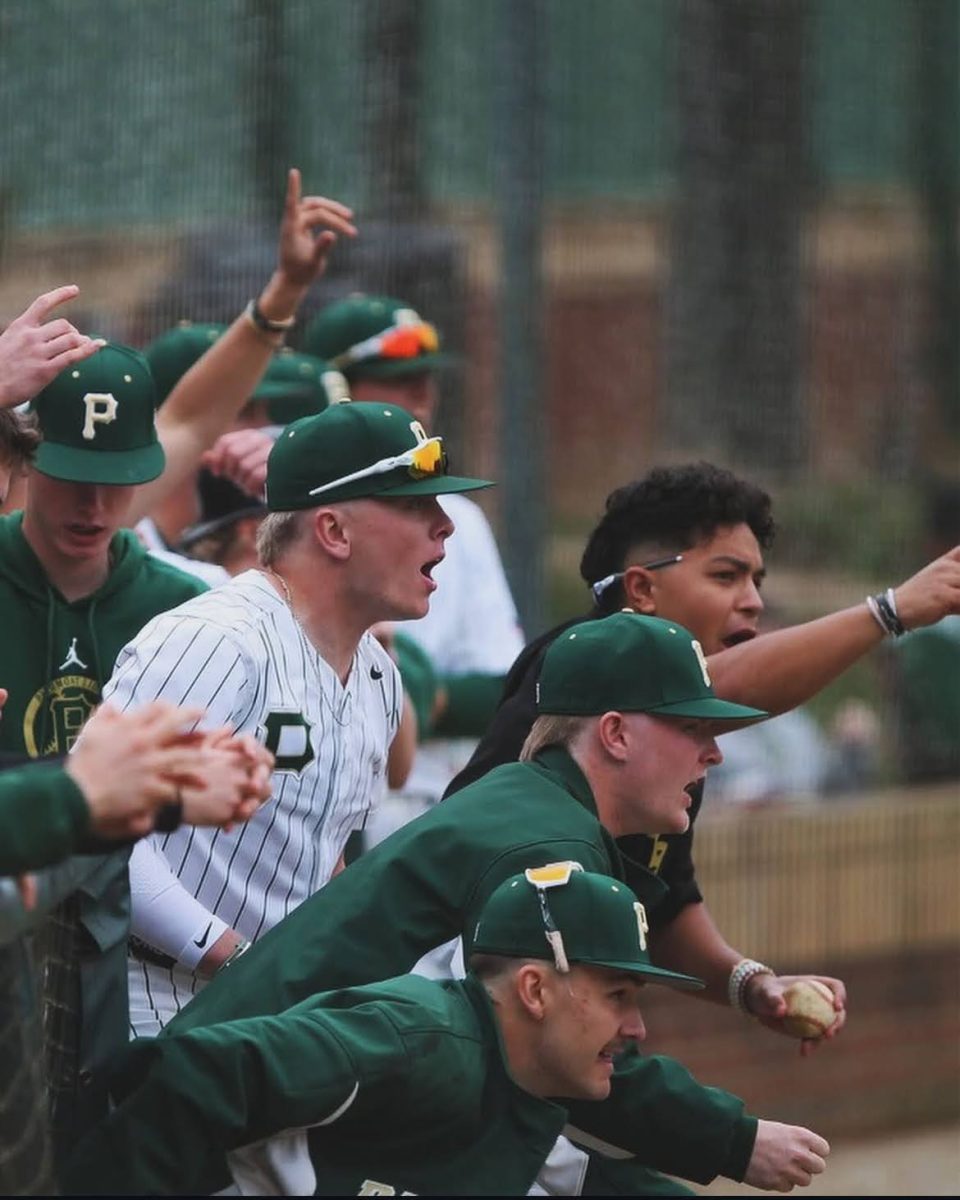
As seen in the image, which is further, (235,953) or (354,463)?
(354,463)

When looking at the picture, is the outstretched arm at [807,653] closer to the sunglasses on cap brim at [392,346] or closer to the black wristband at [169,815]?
the sunglasses on cap brim at [392,346]

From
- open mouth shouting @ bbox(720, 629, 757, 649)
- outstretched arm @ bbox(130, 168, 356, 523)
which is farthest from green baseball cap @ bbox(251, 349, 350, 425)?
open mouth shouting @ bbox(720, 629, 757, 649)

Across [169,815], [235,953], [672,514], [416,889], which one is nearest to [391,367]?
[672,514]

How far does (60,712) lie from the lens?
15.1ft

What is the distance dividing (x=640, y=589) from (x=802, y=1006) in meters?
0.90

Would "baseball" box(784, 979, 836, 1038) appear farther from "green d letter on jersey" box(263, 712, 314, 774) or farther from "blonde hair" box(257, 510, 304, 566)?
"blonde hair" box(257, 510, 304, 566)

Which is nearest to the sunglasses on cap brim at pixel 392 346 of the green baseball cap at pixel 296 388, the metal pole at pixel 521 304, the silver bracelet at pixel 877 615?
the green baseball cap at pixel 296 388

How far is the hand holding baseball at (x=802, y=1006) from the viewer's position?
15.0 feet

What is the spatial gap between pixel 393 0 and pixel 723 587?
3.18 meters

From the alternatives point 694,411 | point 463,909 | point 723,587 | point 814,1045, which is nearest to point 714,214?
point 694,411

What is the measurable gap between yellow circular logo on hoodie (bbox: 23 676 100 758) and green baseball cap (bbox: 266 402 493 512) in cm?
52

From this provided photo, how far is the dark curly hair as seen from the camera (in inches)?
196

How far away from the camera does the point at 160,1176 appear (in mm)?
3281

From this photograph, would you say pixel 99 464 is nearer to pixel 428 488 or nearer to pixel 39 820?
pixel 428 488
